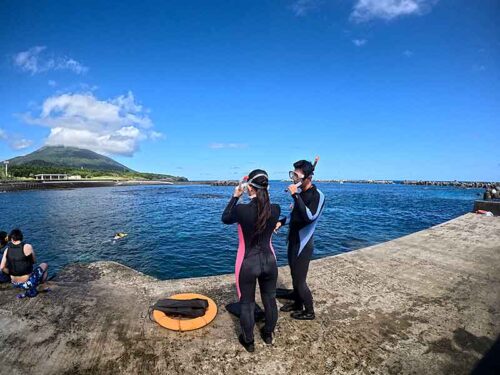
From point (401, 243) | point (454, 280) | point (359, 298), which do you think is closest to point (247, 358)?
point (359, 298)

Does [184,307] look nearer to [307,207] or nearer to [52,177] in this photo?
[307,207]

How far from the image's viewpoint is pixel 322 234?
1655cm

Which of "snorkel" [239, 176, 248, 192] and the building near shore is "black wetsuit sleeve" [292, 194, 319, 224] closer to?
"snorkel" [239, 176, 248, 192]

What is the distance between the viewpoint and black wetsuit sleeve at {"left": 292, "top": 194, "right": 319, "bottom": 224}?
3.73m

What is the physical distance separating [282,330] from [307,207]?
1.83 m

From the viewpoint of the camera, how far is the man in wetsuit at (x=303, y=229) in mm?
3863

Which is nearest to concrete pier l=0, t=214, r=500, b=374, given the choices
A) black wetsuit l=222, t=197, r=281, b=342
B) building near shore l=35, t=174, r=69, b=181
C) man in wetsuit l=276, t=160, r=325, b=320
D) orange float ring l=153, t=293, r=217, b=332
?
orange float ring l=153, t=293, r=217, b=332

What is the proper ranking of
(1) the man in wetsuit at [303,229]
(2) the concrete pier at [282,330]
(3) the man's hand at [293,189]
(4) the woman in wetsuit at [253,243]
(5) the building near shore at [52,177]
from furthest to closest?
(5) the building near shore at [52,177] → (1) the man in wetsuit at [303,229] → (3) the man's hand at [293,189] → (4) the woman in wetsuit at [253,243] → (2) the concrete pier at [282,330]

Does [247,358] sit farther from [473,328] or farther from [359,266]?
[359,266]

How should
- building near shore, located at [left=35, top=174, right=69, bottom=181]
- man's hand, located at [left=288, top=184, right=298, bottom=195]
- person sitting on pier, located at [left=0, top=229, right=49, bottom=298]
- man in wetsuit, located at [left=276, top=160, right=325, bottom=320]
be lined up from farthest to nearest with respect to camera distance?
building near shore, located at [left=35, top=174, right=69, bottom=181] < person sitting on pier, located at [left=0, top=229, right=49, bottom=298] < man in wetsuit, located at [left=276, top=160, right=325, bottom=320] < man's hand, located at [left=288, top=184, right=298, bottom=195]

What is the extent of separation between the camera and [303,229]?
13.2 ft

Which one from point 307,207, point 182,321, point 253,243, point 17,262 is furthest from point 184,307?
point 17,262

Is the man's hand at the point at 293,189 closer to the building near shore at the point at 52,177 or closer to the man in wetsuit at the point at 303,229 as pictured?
the man in wetsuit at the point at 303,229

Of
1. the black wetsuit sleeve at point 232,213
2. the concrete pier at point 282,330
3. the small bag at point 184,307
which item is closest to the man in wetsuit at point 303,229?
the concrete pier at point 282,330
